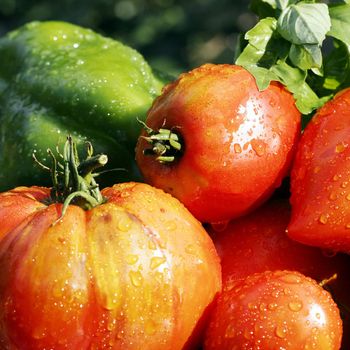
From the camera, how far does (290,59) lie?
5.85ft

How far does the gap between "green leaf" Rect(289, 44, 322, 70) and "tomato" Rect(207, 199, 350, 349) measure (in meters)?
0.28

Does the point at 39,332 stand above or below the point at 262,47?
below

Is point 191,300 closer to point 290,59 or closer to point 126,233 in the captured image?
point 126,233

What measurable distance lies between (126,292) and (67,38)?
112cm

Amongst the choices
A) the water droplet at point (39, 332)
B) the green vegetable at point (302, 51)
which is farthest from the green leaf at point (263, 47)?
the water droplet at point (39, 332)

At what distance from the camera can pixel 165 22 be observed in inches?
259

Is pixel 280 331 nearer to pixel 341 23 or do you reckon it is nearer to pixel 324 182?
pixel 324 182

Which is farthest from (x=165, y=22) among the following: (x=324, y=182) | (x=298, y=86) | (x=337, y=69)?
(x=324, y=182)

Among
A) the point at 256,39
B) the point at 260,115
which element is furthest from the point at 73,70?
the point at 260,115

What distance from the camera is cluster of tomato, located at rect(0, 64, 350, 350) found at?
4.65ft

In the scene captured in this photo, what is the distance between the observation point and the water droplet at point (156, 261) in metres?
1.43

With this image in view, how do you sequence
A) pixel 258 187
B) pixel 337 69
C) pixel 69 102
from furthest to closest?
pixel 69 102, pixel 337 69, pixel 258 187

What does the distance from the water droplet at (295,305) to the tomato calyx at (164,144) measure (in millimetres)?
352

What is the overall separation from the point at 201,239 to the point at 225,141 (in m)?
0.19
